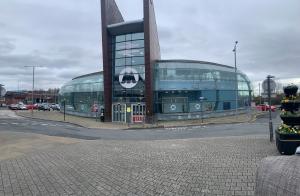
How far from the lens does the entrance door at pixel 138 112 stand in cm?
4057

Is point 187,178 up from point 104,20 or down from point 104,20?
down

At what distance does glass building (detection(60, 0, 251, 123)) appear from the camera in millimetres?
41062

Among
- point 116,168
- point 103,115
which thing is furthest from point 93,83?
point 116,168

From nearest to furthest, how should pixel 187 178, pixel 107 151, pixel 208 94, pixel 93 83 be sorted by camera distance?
pixel 187 178, pixel 107 151, pixel 208 94, pixel 93 83

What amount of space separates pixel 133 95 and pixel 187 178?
3497cm

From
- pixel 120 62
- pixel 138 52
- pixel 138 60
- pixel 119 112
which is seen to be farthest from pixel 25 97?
pixel 138 60

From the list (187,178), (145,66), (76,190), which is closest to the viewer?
(76,190)

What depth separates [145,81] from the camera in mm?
41062

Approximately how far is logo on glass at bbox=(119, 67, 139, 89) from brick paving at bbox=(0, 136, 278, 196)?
100ft

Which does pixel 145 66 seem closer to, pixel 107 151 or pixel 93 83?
pixel 93 83

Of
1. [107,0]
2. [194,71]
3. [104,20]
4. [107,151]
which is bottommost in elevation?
[107,151]

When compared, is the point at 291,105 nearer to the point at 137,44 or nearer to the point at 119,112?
the point at 119,112

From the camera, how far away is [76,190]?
675cm

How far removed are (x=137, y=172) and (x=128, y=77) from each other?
34865 millimetres
